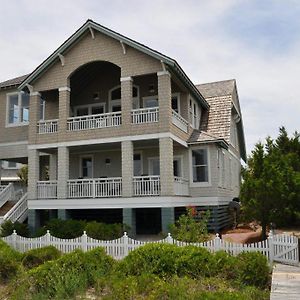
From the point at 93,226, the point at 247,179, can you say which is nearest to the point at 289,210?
the point at 247,179

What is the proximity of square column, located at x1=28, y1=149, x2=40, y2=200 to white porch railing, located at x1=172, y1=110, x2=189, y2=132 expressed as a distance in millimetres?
8064

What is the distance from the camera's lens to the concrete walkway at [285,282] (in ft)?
27.8

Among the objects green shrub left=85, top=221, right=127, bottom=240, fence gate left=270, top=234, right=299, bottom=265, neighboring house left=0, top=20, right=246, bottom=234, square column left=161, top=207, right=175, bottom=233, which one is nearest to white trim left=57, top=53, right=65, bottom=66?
neighboring house left=0, top=20, right=246, bottom=234

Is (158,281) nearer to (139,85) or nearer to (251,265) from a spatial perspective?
(251,265)

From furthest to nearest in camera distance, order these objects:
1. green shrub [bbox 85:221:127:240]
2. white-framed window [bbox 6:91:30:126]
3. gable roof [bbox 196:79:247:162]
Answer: white-framed window [bbox 6:91:30:126] < gable roof [bbox 196:79:247:162] < green shrub [bbox 85:221:127:240]

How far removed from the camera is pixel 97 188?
19656 mm

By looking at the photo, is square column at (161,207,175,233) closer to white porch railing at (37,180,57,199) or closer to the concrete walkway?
white porch railing at (37,180,57,199)

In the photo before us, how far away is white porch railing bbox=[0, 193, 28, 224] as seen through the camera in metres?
20.9

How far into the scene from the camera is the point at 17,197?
977 inches

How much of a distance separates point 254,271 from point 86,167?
1622 centimetres

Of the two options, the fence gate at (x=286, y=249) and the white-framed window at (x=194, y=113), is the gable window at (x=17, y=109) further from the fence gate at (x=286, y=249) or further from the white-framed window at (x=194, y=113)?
the fence gate at (x=286, y=249)

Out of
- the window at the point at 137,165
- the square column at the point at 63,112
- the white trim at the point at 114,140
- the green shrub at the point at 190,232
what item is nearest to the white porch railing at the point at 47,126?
the square column at the point at 63,112

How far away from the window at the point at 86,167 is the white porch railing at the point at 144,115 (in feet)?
20.4

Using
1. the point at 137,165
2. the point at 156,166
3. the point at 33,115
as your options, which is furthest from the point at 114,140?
the point at 33,115
